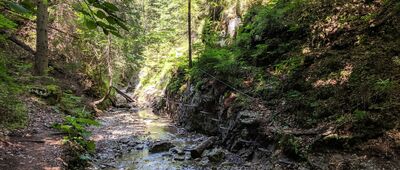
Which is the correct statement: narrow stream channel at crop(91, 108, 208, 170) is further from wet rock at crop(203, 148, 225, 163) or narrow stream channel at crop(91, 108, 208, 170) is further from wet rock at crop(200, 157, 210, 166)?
wet rock at crop(203, 148, 225, 163)

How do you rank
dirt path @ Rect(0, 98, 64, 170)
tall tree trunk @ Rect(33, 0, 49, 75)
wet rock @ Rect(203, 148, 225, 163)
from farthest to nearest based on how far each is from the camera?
tall tree trunk @ Rect(33, 0, 49, 75)
wet rock @ Rect(203, 148, 225, 163)
dirt path @ Rect(0, 98, 64, 170)

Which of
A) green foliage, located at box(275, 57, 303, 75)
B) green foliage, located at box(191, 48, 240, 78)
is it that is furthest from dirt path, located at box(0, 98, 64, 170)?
green foliage, located at box(275, 57, 303, 75)

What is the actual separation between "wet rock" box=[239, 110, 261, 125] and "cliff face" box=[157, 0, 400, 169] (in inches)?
1.9

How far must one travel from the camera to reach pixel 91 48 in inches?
755

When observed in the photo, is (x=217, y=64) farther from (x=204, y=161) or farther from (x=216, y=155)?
(x=204, y=161)

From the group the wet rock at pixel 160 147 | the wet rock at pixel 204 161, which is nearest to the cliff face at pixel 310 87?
the wet rock at pixel 204 161

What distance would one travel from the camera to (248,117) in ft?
31.5

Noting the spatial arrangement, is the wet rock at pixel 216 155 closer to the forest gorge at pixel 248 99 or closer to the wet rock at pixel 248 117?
the forest gorge at pixel 248 99

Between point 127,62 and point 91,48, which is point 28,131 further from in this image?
point 127,62

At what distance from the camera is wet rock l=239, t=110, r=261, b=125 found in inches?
366

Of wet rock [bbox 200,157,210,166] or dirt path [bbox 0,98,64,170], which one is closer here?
dirt path [bbox 0,98,64,170]

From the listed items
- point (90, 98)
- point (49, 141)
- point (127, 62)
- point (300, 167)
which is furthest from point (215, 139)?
point (127, 62)

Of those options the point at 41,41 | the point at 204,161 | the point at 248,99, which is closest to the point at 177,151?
the point at 204,161

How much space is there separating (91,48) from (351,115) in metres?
16.0
